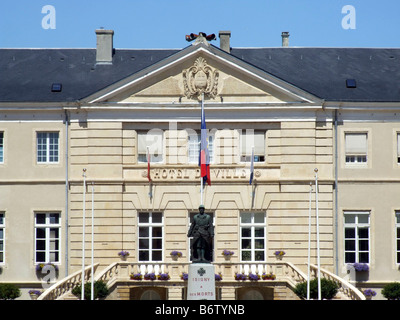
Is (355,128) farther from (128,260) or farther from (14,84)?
(14,84)

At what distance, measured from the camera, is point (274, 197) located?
40594 mm

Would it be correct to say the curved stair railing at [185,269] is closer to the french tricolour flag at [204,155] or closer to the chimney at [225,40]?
the french tricolour flag at [204,155]

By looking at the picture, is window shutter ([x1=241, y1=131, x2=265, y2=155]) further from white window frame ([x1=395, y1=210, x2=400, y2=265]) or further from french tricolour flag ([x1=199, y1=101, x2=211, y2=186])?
white window frame ([x1=395, y1=210, x2=400, y2=265])

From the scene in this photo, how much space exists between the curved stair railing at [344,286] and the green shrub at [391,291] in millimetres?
2363

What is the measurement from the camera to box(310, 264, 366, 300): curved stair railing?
113ft

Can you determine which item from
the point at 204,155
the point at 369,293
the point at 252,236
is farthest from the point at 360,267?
the point at 204,155

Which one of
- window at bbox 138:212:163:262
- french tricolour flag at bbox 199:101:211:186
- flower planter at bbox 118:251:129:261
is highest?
french tricolour flag at bbox 199:101:211:186

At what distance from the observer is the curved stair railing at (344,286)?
3441 cm

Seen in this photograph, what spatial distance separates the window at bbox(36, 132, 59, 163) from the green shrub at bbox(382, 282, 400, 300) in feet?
44.6

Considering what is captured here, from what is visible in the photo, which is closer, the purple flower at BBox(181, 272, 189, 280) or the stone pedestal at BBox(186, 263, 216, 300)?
the stone pedestal at BBox(186, 263, 216, 300)

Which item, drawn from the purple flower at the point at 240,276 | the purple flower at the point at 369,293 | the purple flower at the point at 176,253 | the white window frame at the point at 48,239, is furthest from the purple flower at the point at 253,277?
the white window frame at the point at 48,239

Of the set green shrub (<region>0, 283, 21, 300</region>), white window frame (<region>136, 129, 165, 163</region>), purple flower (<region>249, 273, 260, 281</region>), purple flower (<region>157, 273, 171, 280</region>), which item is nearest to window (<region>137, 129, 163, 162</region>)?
white window frame (<region>136, 129, 165, 163</region>)

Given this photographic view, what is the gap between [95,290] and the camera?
3653 centimetres

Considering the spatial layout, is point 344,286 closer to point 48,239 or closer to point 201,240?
point 201,240
